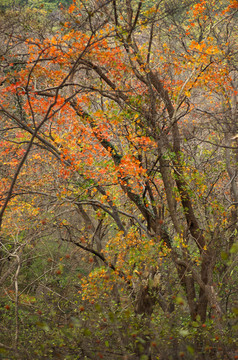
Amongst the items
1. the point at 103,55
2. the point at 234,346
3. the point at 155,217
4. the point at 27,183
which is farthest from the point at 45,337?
the point at 27,183

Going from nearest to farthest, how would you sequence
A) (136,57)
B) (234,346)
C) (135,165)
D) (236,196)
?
(234,346), (136,57), (135,165), (236,196)

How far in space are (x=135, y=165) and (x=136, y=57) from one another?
8.78 feet

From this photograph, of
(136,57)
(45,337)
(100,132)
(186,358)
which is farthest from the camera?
(100,132)

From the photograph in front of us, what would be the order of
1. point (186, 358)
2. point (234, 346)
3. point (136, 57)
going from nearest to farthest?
1. point (186, 358)
2. point (234, 346)
3. point (136, 57)

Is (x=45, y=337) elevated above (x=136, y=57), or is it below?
below

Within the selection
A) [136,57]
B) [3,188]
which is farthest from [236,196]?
[3,188]

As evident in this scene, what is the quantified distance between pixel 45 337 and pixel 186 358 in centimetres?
256

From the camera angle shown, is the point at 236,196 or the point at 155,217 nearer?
the point at 155,217

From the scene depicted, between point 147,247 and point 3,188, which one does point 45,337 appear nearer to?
point 147,247

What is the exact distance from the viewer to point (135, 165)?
8.90 meters

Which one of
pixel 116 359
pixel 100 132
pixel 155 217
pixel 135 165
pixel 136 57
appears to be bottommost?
pixel 116 359

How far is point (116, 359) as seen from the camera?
15.4ft

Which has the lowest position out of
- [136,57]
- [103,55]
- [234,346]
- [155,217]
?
[234,346]

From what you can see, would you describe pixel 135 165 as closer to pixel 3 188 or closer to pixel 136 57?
pixel 136 57
